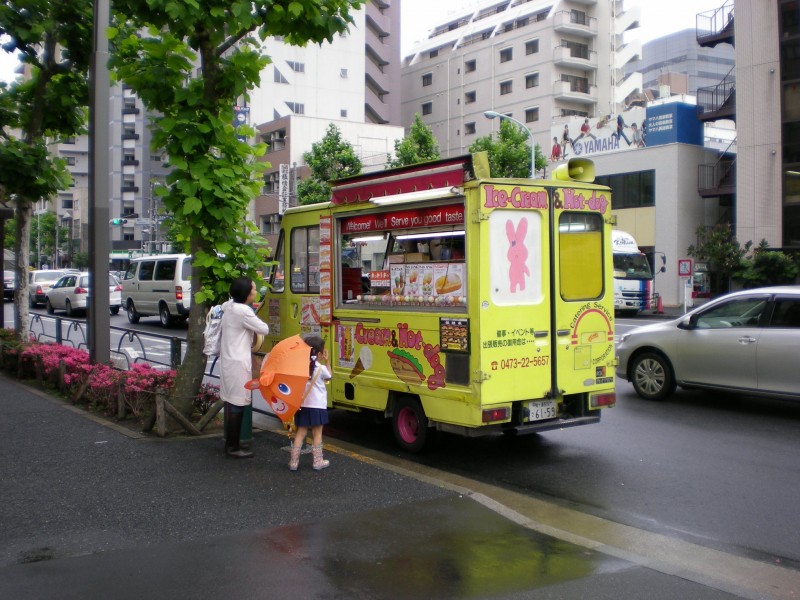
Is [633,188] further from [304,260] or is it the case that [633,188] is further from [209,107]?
[209,107]

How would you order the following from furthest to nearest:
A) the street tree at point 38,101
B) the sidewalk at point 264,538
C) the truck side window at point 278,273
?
the street tree at point 38,101 < the truck side window at point 278,273 < the sidewalk at point 264,538

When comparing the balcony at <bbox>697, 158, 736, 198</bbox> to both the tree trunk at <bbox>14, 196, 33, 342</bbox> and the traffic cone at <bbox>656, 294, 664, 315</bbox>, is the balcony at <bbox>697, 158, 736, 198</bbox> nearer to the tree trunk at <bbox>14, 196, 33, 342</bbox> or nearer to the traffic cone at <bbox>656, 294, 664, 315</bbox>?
the traffic cone at <bbox>656, 294, 664, 315</bbox>

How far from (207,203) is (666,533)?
17.2ft

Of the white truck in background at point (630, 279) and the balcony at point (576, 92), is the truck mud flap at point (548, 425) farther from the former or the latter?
the balcony at point (576, 92)

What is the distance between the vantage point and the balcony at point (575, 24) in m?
58.0

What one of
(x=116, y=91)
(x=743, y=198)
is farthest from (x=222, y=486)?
(x=116, y=91)

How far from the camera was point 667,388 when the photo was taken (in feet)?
35.3

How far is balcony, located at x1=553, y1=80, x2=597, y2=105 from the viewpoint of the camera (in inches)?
2281

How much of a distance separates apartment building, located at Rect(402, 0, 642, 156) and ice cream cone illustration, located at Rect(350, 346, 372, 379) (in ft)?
171

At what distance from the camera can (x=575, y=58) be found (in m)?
58.9

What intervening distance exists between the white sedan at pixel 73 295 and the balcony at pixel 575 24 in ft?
138

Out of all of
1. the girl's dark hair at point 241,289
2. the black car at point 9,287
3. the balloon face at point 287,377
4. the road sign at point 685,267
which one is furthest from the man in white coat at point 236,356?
the black car at point 9,287

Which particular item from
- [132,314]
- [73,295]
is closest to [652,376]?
[132,314]

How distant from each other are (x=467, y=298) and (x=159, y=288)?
17.4m
